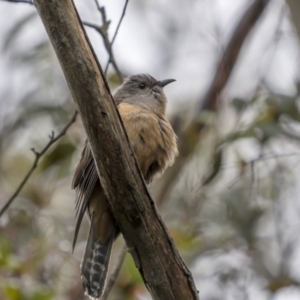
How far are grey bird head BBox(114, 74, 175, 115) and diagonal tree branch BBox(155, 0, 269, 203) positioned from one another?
0.75 metres

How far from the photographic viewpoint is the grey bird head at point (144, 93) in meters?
5.17

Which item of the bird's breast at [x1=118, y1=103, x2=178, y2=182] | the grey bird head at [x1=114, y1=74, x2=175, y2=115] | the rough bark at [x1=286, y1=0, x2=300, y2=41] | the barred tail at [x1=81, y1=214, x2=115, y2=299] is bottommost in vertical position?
the barred tail at [x1=81, y1=214, x2=115, y2=299]

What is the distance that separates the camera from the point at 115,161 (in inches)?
138

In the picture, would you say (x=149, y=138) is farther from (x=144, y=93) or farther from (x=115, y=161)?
(x=115, y=161)

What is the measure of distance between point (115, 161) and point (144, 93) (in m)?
2.05

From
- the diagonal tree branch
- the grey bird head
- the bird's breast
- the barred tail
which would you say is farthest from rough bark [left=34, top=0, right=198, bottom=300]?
the diagonal tree branch

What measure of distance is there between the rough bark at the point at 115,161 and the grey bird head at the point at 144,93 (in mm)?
1474

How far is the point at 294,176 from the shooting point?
22.1 feet

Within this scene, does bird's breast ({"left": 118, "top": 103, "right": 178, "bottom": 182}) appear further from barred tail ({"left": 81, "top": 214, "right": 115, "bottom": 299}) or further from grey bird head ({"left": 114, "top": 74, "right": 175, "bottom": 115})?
barred tail ({"left": 81, "top": 214, "right": 115, "bottom": 299})

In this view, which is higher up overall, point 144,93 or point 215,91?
point 215,91

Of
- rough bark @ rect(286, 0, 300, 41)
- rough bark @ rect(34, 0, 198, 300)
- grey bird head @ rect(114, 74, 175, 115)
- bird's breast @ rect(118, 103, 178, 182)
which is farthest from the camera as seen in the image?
grey bird head @ rect(114, 74, 175, 115)

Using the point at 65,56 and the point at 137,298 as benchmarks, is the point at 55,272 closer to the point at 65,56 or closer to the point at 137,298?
the point at 137,298

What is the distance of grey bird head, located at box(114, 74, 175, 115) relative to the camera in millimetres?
5172

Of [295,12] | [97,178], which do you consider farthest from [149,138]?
[295,12]
